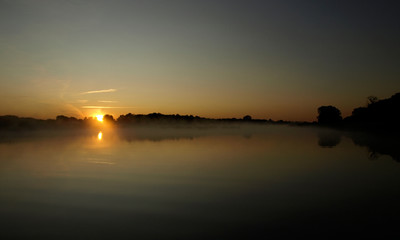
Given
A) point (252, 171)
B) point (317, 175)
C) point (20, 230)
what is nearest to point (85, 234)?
point (20, 230)

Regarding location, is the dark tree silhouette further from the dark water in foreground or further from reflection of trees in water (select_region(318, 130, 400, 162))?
the dark water in foreground

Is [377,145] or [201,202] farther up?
[377,145]

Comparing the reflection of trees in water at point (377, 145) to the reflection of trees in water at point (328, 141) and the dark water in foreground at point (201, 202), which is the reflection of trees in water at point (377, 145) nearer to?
the reflection of trees in water at point (328, 141)

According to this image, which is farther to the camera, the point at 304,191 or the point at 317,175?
the point at 317,175

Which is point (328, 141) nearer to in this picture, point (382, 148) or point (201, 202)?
point (382, 148)

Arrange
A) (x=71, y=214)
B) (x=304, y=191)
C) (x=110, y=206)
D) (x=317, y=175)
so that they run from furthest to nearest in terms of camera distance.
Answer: (x=317, y=175)
(x=304, y=191)
(x=110, y=206)
(x=71, y=214)

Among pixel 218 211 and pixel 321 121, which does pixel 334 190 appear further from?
pixel 321 121

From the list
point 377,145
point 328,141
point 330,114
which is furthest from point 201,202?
point 330,114

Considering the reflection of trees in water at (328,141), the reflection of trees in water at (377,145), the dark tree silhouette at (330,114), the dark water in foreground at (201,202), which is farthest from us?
the dark tree silhouette at (330,114)

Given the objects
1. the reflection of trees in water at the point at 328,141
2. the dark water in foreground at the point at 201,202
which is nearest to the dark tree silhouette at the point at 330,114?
the reflection of trees in water at the point at 328,141

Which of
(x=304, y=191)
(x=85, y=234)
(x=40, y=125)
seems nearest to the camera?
(x=85, y=234)

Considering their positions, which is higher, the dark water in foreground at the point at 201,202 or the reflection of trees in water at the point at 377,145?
the reflection of trees in water at the point at 377,145

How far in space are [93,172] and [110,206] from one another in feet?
25.5

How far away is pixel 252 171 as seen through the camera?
56.9 feet
